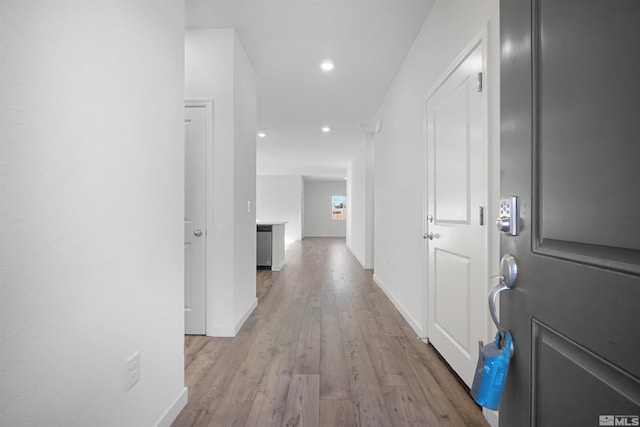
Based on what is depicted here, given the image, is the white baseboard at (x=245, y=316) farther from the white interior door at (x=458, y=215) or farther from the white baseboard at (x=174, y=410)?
the white interior door at (x=458, y=215)

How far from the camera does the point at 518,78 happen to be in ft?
2.27

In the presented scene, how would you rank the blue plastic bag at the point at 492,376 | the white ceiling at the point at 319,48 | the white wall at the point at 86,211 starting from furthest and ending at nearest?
1. the white ceiling at the point at 319,48
2. the white wall at the point at 86,211
3. the blue plastic bag at the point at 492,376

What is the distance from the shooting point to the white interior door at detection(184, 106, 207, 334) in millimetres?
2697

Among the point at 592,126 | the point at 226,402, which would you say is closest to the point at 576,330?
the point at 592,126

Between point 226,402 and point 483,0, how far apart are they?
2573 mm

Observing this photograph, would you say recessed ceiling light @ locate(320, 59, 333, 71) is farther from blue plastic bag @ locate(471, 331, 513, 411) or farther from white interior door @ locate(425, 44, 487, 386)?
blue plastic bag @ locate(471, 331, 513, 411)

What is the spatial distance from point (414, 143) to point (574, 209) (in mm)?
2435

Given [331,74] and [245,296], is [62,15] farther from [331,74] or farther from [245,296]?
[331,74]

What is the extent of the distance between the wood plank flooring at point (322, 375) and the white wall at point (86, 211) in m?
0.40

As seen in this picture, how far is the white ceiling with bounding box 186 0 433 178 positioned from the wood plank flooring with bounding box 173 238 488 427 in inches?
104

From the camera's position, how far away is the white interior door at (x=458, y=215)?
5.61 ft

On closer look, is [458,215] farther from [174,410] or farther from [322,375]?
[174,410]

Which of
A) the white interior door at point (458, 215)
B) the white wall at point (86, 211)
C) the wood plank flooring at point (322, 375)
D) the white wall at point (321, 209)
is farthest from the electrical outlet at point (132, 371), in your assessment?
the white wall at point (321, 209)

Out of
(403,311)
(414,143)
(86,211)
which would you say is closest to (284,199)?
(403,311)
